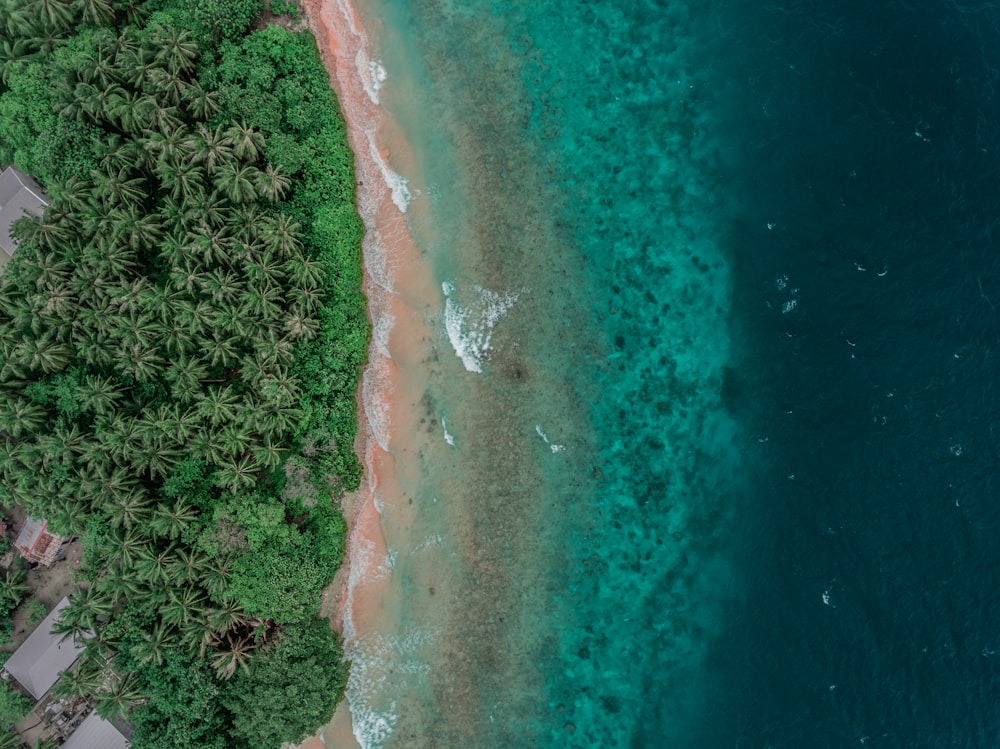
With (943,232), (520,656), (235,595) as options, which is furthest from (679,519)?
(235,595)

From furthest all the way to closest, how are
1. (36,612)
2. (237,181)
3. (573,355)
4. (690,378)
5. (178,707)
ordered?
1. (690,378)
2. (573,355)
3. (36,612)
4. (237,181)
5. (178,707)

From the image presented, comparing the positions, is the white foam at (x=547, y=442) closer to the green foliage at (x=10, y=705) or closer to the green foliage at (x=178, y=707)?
the green foliage at (x=178, y=707)

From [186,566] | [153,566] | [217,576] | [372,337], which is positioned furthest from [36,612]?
[372,337]

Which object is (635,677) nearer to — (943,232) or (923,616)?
(923,616)

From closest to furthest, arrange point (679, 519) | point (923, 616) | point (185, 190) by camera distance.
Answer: point (185, 190) → point (923, 616) → point (679, 519)

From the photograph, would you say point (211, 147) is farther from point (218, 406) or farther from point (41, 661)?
point (41, 661)
